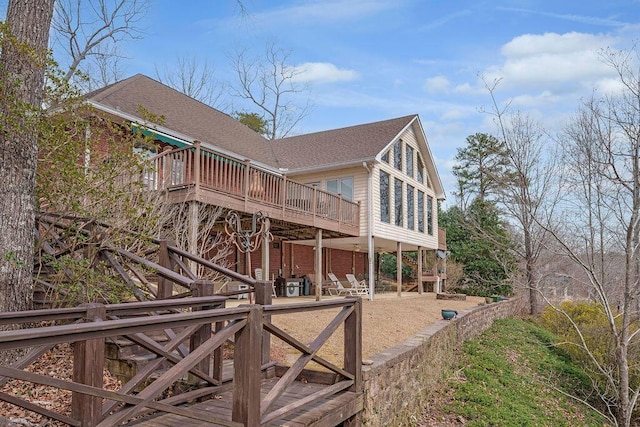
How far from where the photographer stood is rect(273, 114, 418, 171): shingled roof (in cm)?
1662

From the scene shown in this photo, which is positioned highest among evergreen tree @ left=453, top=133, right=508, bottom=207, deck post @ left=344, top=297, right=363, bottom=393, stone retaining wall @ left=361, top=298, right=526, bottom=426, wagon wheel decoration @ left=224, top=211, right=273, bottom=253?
evergreen tree @ left=453, top=133, right=508, bottom=207

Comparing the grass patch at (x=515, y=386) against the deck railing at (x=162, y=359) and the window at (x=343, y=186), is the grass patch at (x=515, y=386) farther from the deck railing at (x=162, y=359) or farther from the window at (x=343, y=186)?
the window at (x=343, y=186)

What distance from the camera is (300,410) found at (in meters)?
4.03

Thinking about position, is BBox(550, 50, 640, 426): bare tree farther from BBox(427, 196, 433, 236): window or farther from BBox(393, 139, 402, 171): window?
BBox(427, 196, 433, 236): window

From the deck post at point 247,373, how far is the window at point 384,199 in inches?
552

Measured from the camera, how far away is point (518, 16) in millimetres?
13430

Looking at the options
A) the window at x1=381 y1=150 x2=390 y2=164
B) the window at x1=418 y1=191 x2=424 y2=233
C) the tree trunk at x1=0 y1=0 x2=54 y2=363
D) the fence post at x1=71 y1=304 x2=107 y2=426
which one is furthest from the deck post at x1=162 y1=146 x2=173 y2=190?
the window at x1=418 y1=191 x2=424 y2=233

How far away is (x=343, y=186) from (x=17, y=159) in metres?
12.5

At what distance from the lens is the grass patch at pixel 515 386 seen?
7754 millimetres

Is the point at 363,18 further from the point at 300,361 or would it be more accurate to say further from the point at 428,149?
the point at 300,361

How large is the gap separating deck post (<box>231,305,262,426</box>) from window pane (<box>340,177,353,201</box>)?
43.8 ft

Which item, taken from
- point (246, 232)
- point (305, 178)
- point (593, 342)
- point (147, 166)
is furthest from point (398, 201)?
point (147, 166)

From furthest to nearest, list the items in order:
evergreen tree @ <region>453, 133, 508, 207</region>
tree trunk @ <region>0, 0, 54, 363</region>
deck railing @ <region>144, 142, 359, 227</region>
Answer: evergreen tree @ <region>453, 133, 508, 207</region> → deck railing @ <region>144, 142, 359, 227</region> → tree trunk @ <region>0, 0, 54, 363</region>

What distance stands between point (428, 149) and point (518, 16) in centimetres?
800
